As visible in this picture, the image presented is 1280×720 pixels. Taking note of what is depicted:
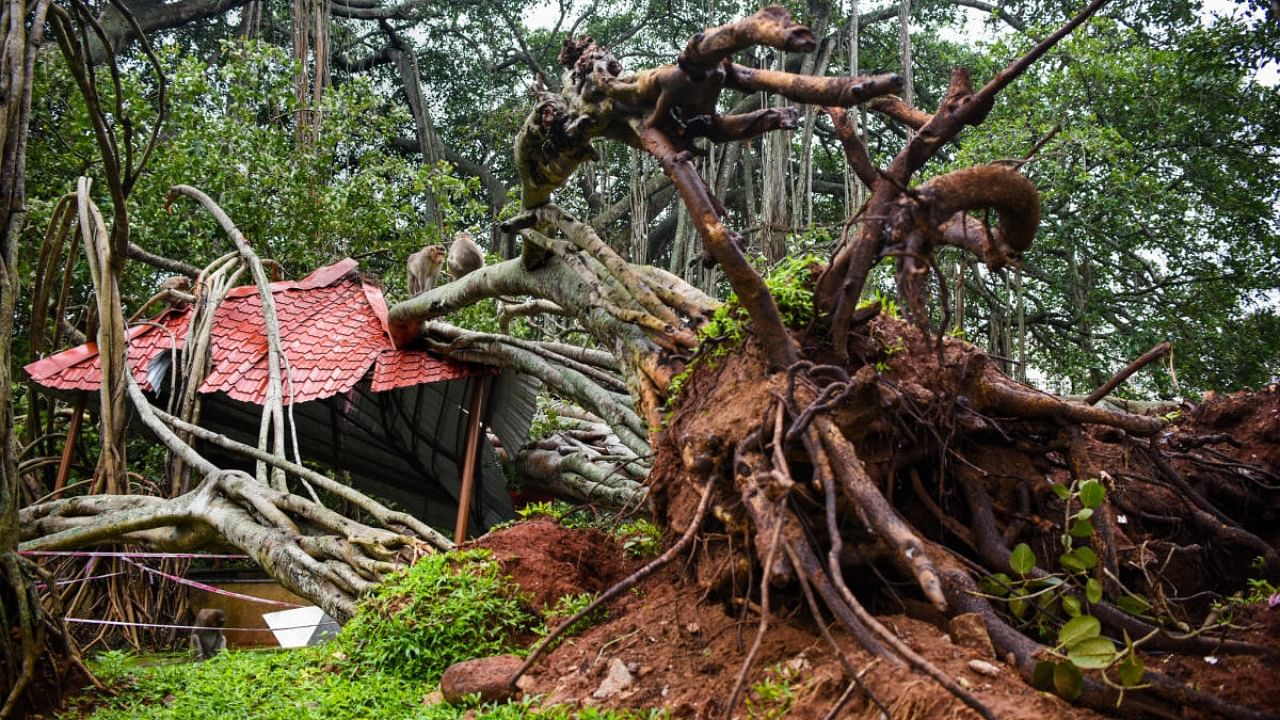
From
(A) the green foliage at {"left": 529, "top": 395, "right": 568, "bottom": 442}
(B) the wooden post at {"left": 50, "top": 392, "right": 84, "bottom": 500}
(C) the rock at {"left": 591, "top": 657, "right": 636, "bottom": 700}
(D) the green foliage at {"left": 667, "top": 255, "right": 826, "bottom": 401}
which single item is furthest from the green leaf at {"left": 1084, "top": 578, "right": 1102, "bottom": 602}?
(B) the wooden post at {"left": 50, "top": 392, "right": 84, "bottom": 500}

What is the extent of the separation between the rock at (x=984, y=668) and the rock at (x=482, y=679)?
4.47 feet

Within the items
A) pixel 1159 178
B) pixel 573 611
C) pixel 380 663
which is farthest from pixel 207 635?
pixel 1159 178

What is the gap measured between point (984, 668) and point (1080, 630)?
20cm

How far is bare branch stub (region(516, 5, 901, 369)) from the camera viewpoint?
8.30ft

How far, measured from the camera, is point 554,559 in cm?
352

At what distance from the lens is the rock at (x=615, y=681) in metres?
2.48

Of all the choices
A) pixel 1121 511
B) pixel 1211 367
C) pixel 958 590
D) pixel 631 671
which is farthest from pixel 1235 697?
pixel 1211 367

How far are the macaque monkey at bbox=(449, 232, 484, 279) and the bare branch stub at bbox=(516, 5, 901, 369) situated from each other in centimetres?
176

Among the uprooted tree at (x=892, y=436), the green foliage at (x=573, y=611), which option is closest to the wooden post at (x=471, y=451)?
the green foliage at (x=573, y=611)

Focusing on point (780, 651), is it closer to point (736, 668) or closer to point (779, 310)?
point (736, 668)

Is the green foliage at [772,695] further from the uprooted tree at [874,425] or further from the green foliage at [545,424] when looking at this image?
the green foliage at [545,424]

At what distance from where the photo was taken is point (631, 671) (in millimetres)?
2523

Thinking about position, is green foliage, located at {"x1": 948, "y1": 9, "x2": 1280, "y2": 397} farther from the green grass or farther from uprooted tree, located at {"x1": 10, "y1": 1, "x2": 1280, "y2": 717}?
the green grass

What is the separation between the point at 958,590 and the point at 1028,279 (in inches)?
352
